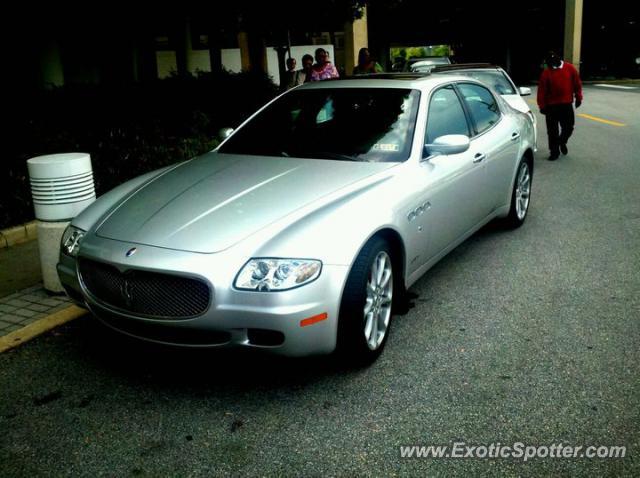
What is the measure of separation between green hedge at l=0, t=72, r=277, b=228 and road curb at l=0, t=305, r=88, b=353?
228 centimetres

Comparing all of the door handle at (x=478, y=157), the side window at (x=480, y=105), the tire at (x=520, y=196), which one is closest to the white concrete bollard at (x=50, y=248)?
the door handle at (x=478, y=157)

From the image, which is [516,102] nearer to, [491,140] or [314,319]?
[491,140]

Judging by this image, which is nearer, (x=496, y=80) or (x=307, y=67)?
(x=496, y=80)

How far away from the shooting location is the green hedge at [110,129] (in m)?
7.02

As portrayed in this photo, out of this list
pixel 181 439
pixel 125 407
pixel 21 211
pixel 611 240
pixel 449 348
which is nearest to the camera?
pixel 181 439

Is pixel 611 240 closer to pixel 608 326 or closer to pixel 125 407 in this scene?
pixel 608 326

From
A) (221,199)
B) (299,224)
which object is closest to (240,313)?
(299,224)

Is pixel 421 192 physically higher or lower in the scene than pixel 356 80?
lower

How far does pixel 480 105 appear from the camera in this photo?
591cm

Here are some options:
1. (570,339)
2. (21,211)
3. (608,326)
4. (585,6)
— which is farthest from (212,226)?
(585,6)

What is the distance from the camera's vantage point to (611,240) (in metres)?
6.23

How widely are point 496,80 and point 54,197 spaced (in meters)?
7.96

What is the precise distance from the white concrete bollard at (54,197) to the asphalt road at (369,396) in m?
0.74

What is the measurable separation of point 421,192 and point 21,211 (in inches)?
169
